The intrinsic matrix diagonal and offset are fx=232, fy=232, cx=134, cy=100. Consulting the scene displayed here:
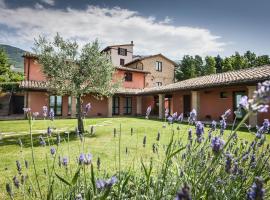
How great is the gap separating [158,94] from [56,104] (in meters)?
10.3

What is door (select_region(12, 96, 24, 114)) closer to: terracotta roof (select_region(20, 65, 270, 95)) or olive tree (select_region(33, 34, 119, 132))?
terracotta roof (select_region(20, 65, 270, 95))

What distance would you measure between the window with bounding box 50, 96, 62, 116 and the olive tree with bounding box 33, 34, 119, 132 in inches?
451

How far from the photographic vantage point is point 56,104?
2334cm

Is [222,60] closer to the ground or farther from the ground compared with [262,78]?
farther from the ground

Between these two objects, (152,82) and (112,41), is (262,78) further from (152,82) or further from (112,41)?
(112,41)

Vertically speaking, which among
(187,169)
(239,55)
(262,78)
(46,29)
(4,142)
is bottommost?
(4,142)

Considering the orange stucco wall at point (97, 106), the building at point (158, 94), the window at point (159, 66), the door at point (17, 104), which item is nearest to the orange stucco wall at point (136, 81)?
the building at point (158, 94)

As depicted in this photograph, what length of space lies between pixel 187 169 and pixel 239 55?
46.8 metres

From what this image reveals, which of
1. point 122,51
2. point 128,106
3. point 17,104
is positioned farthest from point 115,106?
point 122,51

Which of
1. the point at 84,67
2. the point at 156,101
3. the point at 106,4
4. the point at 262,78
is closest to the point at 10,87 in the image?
the point at 156,101

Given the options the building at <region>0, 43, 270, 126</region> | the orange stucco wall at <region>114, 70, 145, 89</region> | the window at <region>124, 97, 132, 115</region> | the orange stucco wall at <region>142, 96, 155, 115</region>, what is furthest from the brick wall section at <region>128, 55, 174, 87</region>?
the window at <region>124, 97, 132, 115</region>

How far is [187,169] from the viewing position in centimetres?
260

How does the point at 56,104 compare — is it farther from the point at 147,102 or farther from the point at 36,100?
the point at 147,102

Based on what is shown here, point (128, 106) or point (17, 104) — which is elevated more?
point (17, 104)
